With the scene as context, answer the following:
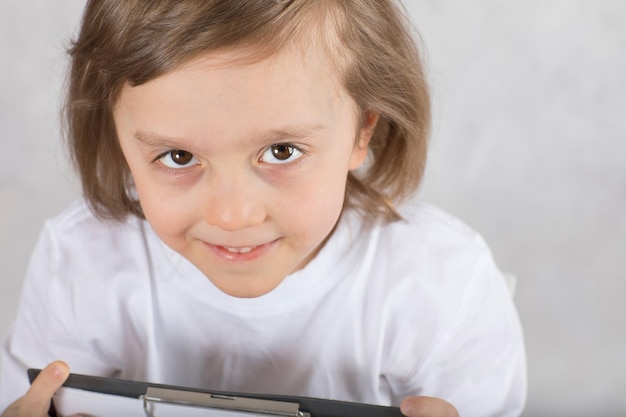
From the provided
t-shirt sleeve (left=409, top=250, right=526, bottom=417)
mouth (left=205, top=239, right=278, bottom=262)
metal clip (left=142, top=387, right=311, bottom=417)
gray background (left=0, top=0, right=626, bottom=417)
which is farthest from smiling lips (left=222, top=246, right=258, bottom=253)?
gray background (left=0, top=0, right=626, bottom=417)

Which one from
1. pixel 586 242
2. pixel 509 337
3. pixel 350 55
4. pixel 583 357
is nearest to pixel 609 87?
pixel 586 242

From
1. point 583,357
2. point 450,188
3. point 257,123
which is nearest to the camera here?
point 257,123

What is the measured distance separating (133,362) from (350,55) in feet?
1.17

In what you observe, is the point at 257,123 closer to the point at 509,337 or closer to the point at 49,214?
the point at 509,337

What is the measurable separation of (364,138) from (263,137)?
0.14 metres

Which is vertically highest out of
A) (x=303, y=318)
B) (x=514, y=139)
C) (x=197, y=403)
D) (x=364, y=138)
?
(x=514, y=139)

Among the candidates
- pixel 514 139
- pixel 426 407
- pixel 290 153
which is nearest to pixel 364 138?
pixel 290 153

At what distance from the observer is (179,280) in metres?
0.79

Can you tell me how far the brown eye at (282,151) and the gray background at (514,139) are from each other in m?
0.53

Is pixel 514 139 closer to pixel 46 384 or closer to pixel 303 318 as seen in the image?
pixel 303 318

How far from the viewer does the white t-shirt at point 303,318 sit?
0.78m

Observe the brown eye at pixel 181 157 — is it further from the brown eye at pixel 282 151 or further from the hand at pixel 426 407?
the hand at pixel 426 407

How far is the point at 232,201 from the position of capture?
0.60 metres

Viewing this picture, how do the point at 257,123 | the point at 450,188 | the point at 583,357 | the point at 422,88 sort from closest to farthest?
the point at 257,123 < the point at 422,88 < the point at 583,357 < the point at 450,188
